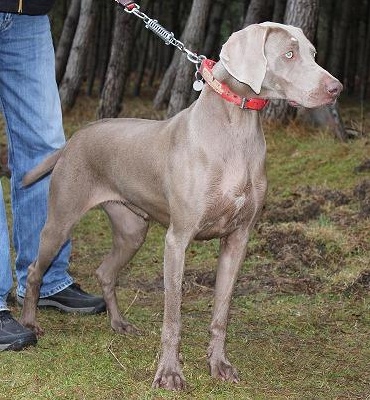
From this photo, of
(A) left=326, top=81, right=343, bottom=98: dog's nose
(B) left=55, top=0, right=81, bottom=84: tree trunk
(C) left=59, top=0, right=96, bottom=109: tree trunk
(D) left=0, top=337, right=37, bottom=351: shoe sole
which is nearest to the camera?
(A) left=326, top=81, right=343, bottom=98: dog's nose

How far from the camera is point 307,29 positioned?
962 centimetres

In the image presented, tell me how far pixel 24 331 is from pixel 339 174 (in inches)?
179

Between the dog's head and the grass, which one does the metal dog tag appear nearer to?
the dog's head

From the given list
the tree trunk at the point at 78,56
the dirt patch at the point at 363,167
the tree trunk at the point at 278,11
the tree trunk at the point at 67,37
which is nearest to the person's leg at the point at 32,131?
the dirt patch at the point at 363,167

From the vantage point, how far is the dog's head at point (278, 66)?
12.5 feet

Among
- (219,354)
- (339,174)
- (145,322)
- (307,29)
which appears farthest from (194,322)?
(307,29)

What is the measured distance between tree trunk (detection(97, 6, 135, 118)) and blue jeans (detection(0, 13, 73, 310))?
683 centimetres

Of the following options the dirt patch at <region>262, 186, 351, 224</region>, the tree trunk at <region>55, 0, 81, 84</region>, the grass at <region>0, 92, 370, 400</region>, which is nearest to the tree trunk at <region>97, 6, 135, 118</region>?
the tree trunk at <region>55, 0, 81, 84</region>

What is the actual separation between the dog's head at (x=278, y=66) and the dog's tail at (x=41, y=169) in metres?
1.40

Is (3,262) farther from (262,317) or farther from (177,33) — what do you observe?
(177,33)

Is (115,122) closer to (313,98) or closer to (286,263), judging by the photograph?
(313,98)

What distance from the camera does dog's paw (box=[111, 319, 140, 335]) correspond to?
488 centimetres

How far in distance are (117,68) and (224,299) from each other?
814 cm

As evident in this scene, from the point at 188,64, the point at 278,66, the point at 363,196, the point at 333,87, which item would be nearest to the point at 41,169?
the point at 278,66
